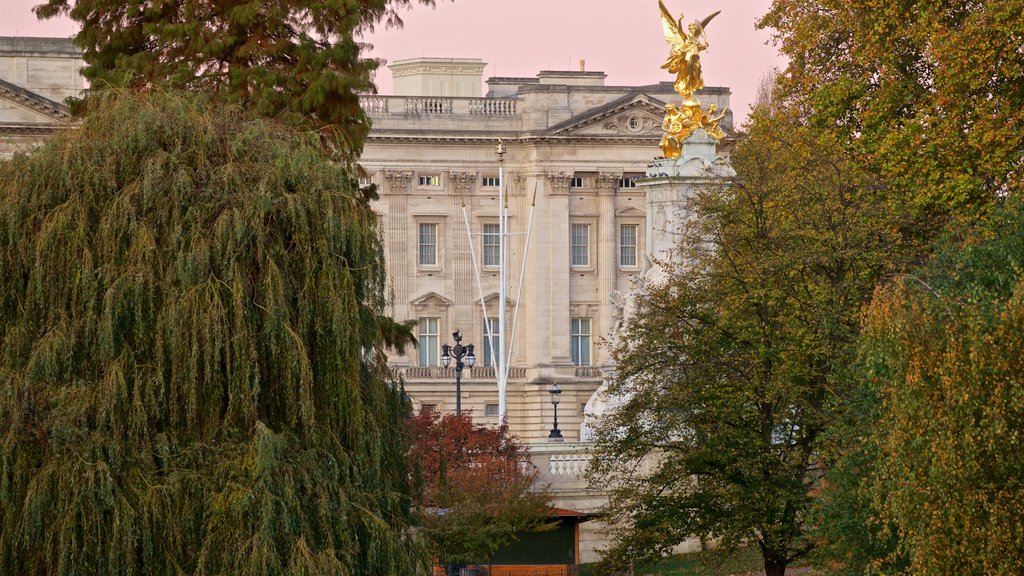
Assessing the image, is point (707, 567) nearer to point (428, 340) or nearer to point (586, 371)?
point (586, 371)

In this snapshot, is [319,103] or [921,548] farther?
[319,103]

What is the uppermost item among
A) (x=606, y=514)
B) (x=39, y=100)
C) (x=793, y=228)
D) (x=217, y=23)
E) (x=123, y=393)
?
(x=39, y=100)

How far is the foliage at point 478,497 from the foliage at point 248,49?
882 centimetres

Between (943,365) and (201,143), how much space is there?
29.6ft

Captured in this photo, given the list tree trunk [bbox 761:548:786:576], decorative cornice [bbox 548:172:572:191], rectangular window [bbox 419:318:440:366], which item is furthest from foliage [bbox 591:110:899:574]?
decorative cornice [bbox 548:172:572:191]

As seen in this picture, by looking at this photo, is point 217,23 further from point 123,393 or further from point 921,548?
point 921,548

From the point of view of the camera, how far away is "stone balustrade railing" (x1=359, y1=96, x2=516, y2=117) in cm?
10025

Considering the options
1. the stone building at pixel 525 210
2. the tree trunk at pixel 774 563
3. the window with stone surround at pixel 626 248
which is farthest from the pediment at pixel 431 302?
the tree trunk at pixel 774 563

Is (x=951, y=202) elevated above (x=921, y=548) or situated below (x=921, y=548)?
above

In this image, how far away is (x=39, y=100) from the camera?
90.5m

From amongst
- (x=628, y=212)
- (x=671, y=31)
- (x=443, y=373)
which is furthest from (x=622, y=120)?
(x=671, y=31)

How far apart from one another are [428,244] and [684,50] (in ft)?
159

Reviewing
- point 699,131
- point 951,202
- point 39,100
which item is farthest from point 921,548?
point 39,100

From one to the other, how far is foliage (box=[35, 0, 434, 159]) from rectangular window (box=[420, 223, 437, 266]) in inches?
2586
